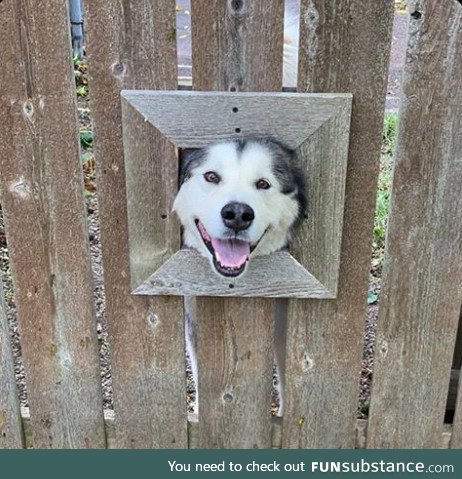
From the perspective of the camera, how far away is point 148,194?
6.28 feet

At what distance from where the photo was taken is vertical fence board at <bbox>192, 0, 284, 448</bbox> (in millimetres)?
1740

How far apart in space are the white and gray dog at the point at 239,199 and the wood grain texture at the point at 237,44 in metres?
0.16

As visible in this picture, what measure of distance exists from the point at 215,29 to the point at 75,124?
1.48 feet

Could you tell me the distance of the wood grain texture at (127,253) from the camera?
1.76 metres

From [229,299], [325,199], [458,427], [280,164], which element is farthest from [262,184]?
[458,427]

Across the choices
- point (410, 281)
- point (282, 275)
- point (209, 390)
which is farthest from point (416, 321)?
point (209, 390)

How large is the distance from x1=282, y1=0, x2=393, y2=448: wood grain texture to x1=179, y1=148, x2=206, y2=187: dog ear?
0.31 meters

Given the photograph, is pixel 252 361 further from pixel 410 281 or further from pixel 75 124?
pixel 75 124

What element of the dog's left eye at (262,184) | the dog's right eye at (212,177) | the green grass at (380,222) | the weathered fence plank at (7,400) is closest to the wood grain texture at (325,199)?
the dog's left eye at (262,184)

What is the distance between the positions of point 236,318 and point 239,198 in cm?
47

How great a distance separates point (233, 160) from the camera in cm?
182

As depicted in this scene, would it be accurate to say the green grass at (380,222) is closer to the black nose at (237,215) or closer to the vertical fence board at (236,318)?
the vertical fence board at (236,318)

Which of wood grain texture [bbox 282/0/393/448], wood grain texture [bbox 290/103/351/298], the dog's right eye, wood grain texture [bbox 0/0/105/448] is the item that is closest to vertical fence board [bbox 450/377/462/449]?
wood grain texture [bbox 282/0/393/448]

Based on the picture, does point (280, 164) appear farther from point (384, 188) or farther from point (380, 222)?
point (384, 188)
